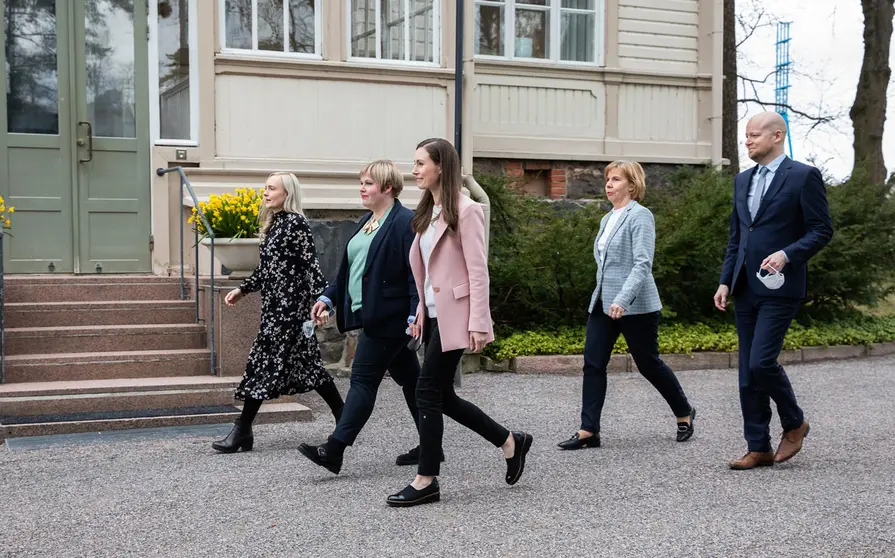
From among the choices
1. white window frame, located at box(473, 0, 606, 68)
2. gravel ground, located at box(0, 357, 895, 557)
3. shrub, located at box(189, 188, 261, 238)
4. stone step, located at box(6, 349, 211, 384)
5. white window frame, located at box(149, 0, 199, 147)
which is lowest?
gravel ground, located at box(0, 357, 895, 557)

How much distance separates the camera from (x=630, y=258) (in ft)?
23.1

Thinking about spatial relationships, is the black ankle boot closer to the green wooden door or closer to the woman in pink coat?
the woman in pink coat

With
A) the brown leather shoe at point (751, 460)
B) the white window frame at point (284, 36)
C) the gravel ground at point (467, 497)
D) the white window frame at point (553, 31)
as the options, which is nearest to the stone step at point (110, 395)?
the gravel ground at point (467, 497)

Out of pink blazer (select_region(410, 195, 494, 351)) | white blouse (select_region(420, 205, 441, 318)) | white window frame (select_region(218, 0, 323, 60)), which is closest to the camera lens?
pink blazer (select_region(410, 195, 494, 351))

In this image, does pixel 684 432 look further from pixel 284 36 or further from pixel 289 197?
pixel 284 36

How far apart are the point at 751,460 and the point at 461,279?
2.09 m

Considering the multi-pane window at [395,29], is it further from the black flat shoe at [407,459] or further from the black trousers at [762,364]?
the black trousers at [762,364]

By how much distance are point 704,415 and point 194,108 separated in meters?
5.35

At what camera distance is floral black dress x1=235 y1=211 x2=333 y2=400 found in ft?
23.1

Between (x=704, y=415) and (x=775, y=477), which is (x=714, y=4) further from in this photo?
(x=775, y=477)

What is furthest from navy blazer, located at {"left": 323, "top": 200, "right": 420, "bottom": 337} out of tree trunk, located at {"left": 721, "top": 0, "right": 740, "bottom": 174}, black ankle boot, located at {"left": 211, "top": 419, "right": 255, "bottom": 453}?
tree trunk, located at {"left": 721, "top": 0, "right": 740, "bottom": 174}

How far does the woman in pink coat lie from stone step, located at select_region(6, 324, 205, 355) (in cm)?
387

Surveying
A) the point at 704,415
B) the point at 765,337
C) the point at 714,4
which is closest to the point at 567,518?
the point at 765,337

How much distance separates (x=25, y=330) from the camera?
28.3 feet
